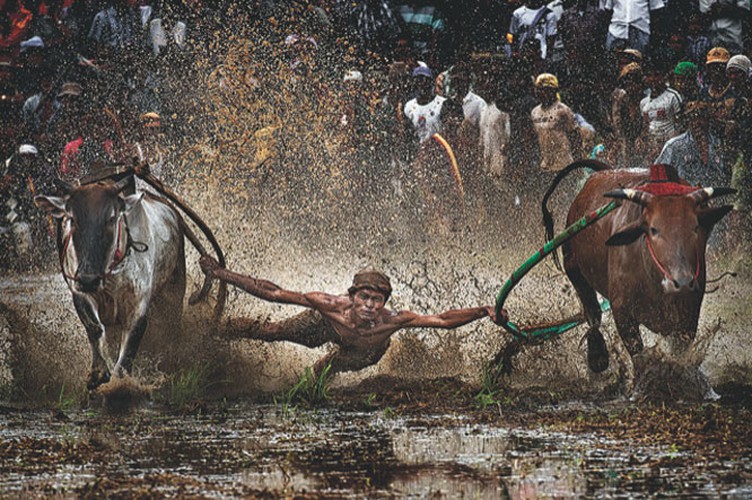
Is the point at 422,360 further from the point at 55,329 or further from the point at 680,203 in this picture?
the point at 55,329

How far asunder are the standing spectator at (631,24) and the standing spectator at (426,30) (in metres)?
2.87

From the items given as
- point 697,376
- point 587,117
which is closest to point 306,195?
point 587,117

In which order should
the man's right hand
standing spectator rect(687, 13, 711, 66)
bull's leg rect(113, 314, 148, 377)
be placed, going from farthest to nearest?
standing spectator rect(687, 13, 711, 66), the man's right hand, bull's leg rect(113, 314, 148, 377)

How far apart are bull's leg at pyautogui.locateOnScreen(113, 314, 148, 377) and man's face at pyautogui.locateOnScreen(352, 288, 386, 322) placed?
159cm

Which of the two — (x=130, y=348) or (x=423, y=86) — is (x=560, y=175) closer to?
(x=130, y=348)

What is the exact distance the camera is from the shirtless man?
1136 centimetres

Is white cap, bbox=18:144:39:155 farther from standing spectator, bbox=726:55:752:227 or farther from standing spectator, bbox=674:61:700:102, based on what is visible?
standing spectator, bbox=726:55:752:227

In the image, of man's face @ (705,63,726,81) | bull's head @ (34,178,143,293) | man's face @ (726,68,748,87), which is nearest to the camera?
bull's head @ (34,178,143,293)

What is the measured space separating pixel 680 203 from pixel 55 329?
6629 millimetres

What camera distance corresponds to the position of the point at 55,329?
47.5 ft

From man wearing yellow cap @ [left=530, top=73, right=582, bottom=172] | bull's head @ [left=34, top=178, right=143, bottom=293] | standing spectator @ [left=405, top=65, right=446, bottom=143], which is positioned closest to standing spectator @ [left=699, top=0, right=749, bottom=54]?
man wearing yellow cap @ [left=530, top=73, right=582, bottom=172]

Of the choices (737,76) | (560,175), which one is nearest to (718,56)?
(737,76)

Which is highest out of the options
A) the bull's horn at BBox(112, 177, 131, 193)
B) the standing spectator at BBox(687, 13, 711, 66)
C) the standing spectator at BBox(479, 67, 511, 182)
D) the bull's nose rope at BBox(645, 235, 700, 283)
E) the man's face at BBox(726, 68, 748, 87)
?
the standing spectator at BBox(687, 13, 711, 66)

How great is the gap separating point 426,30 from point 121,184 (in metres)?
10.6
